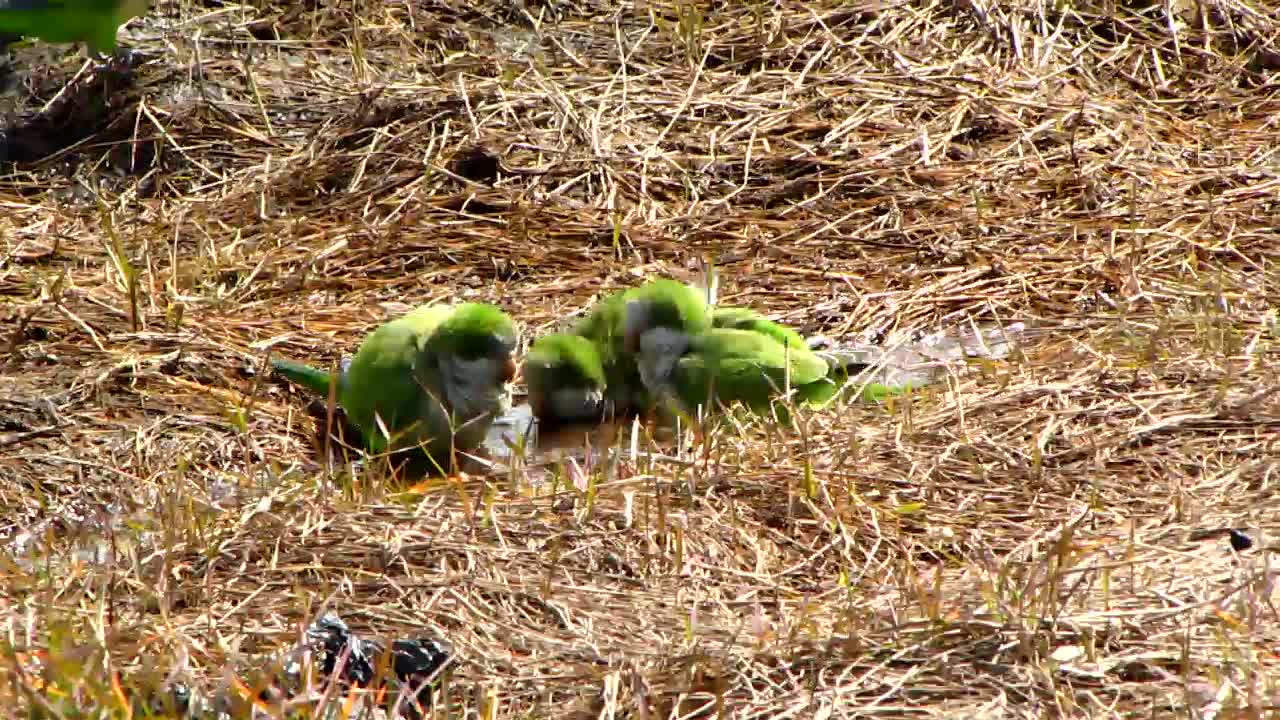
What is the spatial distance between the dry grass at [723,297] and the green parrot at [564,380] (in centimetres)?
66

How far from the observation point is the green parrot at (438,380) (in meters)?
4.39

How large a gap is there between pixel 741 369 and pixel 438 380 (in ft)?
2.66

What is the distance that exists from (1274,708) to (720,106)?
417 cm

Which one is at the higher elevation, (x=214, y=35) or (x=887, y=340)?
(x=214, y=35)

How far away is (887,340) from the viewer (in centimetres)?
496

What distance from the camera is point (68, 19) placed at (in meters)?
6.37

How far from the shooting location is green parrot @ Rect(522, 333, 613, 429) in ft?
15.1

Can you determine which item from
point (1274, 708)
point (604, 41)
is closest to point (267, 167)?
point (604, 41)

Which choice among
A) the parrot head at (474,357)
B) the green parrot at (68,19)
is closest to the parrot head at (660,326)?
the parrot head at (474,357)

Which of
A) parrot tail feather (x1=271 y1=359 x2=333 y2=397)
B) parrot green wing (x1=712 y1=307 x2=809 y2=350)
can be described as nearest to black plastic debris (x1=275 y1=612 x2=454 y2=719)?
parrot tail feather (x1=271 y1=359 x2=333 y2=397)

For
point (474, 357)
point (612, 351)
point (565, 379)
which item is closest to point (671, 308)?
point (612, 351)

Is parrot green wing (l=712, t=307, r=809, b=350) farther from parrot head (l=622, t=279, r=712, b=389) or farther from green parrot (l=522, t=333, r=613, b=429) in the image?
green parrot (l=522, t=333, r=613, b=429)

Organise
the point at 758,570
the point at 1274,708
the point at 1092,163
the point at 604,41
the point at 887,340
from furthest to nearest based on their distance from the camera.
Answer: the point at 604,41, the point at 1092,163, the point at 887,340, the point at 758,570, the point at 1274,708

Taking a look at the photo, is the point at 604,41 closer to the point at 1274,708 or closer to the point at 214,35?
the point at 214,35
